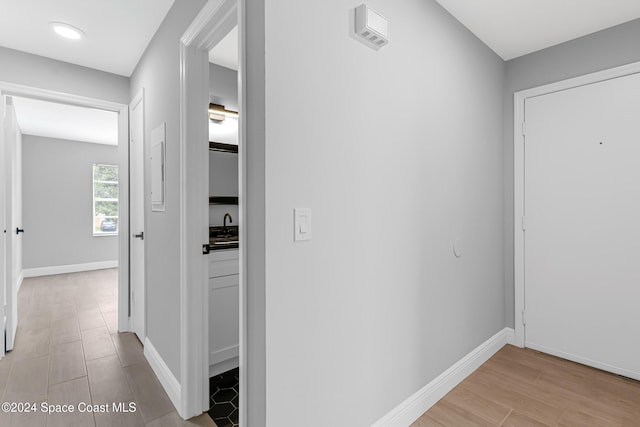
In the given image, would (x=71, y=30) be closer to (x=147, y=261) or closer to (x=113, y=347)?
(x=147, y=261)

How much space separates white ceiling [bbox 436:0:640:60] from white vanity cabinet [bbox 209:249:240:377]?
89.3 inches

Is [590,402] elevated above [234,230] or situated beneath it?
situated beneath

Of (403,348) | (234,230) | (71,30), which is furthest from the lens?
(234,230)

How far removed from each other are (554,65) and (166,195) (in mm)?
3161

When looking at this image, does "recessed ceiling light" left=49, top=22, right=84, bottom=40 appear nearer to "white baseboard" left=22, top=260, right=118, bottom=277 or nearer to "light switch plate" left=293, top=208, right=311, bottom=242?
"light switch plate" left=293, top=208, right=311, bottom=242

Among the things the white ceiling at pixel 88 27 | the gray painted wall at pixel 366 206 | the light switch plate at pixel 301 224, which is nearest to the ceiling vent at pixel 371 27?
the gray painted wall at pixel 366 206

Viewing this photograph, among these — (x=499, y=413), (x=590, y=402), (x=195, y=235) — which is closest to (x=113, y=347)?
(x=195, y=235)

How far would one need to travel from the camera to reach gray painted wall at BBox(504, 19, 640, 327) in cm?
223

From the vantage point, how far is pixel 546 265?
8.57ft

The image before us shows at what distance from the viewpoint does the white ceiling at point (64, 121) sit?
3.95 metres

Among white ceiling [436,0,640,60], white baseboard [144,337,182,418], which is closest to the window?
white baseboard [144,337,182,418]

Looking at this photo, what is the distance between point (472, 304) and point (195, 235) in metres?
2.00

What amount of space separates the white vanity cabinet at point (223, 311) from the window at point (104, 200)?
5.32 metres

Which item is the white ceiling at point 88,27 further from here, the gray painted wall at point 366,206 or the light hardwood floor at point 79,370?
the light hardwood floor at point 79,370
